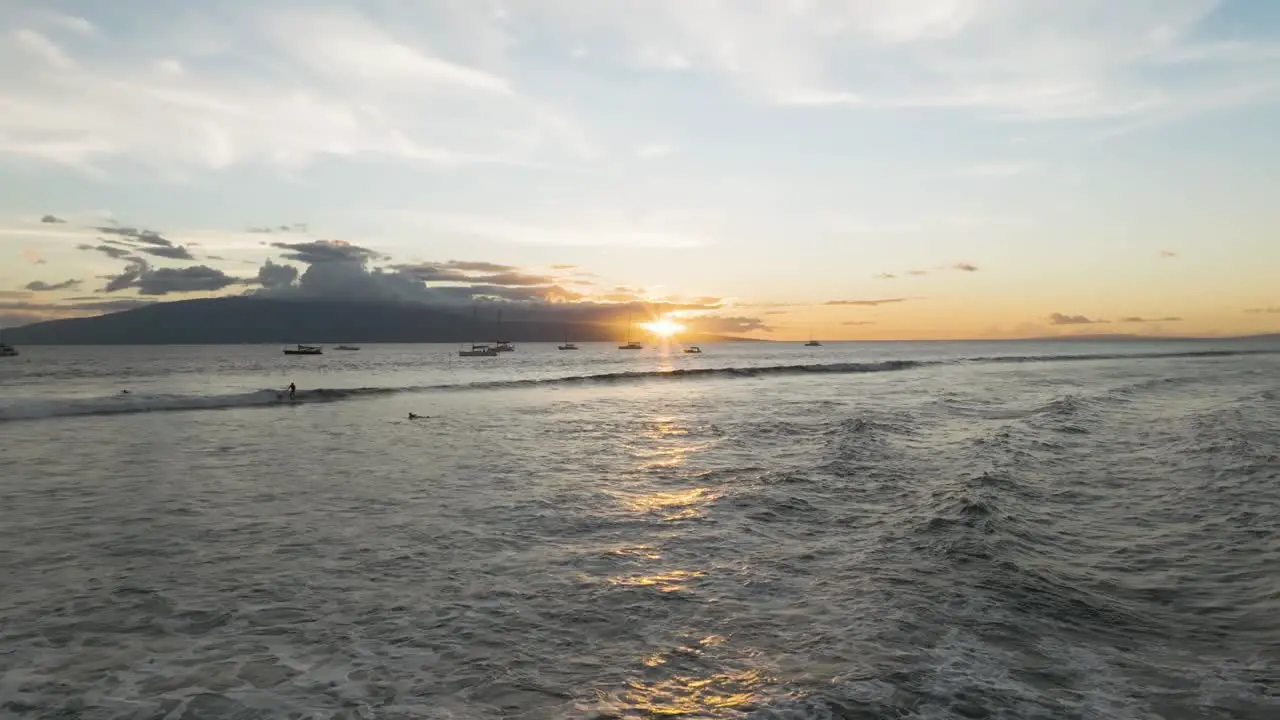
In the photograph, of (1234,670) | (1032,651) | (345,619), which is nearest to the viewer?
(1234,670)

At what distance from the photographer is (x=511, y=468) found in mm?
24812

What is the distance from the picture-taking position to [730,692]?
8.13 metres

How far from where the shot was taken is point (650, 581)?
40.3 ft

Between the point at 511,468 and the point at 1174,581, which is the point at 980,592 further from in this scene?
the point at 511,468

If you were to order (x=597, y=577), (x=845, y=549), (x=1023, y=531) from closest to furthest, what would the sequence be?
(x=597, y=577) < (x=845, y=549) < (x=1023, y=531)

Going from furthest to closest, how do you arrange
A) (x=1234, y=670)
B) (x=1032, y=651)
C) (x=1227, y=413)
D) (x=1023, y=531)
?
1. (x=1227, y=413)
2. (x=1023, y=531)
3. (x=1032, y=651)
4. (x=1234, y=670)

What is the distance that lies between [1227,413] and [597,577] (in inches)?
1691

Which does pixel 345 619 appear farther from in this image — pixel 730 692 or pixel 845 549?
pixel 845 549

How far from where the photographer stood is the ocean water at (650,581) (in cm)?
827

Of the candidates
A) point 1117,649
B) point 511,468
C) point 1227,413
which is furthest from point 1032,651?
point 1227,413

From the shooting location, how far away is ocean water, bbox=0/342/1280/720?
8273 mm

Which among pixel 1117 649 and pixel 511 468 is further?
pixel 511 468

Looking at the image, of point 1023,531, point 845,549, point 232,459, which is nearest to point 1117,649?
point 845,549

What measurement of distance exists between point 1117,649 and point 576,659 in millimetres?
7317
